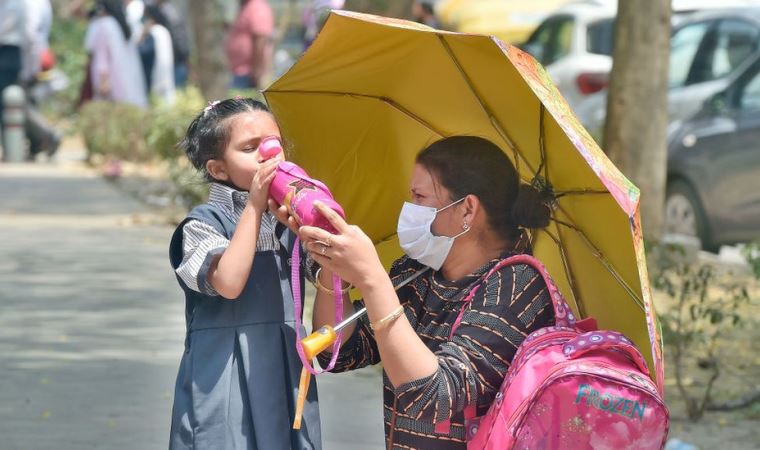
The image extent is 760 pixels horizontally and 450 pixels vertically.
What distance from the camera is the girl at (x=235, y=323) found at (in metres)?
3.38

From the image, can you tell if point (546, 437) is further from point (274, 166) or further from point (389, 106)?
point (389, 106)

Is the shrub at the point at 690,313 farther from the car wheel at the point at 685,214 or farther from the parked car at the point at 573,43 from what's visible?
the parked car at the point at 573,43

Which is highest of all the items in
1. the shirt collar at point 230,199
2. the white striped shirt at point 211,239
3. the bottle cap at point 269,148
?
the bottle cap at point 269,148

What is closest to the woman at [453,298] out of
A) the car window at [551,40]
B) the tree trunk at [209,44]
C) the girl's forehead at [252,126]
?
the girl's forehead at [252,126]

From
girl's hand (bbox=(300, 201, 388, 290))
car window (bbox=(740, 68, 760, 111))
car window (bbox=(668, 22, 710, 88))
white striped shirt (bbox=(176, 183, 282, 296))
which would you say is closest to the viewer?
girl's hand (bbox=(300, 201, 388, 290))

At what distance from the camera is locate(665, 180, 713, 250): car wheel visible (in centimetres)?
1058

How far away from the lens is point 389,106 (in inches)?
152

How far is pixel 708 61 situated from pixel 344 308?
8.67 m

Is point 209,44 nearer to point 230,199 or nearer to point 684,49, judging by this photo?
point 684,49

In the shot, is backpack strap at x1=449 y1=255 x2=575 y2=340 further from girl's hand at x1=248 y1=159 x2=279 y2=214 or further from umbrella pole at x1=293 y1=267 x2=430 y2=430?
girl's hand at x1=248 y1=159 x2=279 y2=214

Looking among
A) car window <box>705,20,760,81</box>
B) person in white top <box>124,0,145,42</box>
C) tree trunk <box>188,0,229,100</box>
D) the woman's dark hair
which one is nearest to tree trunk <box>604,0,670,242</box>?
car window <box>705,20,760,81</box>

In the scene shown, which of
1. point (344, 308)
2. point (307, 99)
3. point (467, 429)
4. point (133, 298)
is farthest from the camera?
point (133, 298)

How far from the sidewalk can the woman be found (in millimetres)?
1975

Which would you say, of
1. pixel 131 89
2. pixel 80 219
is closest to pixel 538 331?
pixel 80 219
